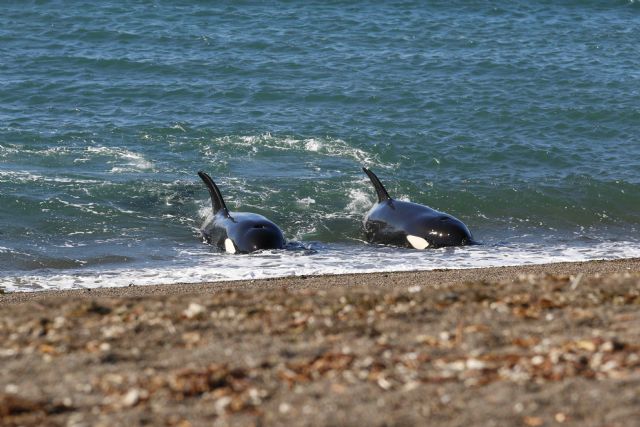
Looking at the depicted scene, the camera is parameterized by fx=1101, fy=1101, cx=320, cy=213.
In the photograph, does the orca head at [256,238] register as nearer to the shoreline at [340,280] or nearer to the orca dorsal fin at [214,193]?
the orca dorsal fin at [214,193]

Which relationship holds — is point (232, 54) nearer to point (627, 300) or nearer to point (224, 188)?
point (224, 188)

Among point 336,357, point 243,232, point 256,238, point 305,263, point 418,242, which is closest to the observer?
point 336,357

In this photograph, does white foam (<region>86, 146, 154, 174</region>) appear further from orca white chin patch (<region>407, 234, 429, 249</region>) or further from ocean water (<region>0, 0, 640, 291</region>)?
orca white chin patch (<region>407, 234, 429, 249</region>)

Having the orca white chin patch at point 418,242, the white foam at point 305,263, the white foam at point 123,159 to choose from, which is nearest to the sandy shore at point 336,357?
the white foam at point 305,263

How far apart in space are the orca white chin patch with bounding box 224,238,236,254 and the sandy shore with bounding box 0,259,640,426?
774cm

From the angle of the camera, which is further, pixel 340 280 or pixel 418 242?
pixel 418 242

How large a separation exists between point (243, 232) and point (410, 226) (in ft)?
9.40

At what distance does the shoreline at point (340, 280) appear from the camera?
15.0m

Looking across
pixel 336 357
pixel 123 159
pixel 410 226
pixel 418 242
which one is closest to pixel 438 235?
pixel 418 242

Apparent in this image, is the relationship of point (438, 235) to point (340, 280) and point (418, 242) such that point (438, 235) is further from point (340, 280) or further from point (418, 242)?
point (340, 280)

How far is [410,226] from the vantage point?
18.8 meters

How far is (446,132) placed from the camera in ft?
88.6

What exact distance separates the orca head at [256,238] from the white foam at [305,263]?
19cm

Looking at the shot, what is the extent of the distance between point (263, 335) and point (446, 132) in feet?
61.2
